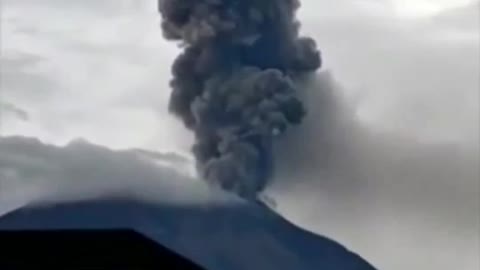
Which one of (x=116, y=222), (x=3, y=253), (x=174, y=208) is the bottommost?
(x=3, y=253)

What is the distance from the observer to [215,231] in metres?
A: 26.9

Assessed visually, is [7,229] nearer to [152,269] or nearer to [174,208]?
[152,269]

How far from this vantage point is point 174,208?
1074 inches

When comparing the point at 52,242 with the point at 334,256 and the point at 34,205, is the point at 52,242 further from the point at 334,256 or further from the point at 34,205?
the point at 334,256

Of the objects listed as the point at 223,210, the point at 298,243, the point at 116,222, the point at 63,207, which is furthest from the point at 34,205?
the point at 298,243

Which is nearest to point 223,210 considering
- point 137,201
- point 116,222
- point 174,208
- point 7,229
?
point 174,208

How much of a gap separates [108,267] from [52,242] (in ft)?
4.33

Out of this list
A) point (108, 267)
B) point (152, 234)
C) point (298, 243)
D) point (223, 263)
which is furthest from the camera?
point (298, 243)

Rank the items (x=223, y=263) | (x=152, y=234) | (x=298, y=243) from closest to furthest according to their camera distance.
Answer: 1. (x=152, y=234)
2. (x=223, y=263)
3. (x=298, y=243)

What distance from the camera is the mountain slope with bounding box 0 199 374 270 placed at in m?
23.4

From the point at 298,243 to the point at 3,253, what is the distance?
27.4 feet

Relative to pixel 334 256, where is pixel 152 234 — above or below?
below

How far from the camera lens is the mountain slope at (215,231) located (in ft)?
76.8

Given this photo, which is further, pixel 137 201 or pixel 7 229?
pixel 137 201
